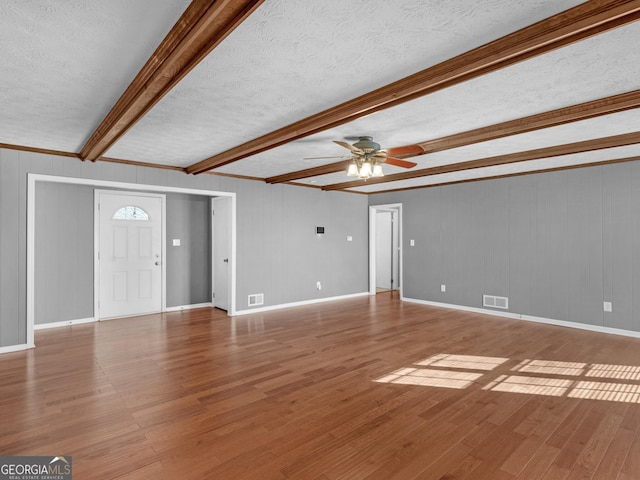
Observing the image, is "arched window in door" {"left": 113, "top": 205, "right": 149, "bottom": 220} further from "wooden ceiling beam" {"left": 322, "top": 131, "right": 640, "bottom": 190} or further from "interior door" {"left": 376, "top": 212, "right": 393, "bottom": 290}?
"interior door" {"left": 376, "top": 212, "right": 393, "bottom": 290}

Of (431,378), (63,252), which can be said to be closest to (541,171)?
(431,378)

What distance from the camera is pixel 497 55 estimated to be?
2.06 meters

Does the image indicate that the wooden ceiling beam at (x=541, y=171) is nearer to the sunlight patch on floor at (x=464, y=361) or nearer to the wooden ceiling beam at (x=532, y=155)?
the wooden ceiling beam at (x=532, y=155)

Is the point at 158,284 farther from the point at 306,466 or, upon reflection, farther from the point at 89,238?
the point at 306,466

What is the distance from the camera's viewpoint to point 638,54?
219 centimetres

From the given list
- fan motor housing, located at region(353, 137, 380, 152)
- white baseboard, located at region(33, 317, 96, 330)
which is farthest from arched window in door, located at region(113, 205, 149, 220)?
fan motor housing, located at region(353, 137, 380, 152)

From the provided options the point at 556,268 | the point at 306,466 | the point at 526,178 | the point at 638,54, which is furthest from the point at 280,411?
the point at 526,178

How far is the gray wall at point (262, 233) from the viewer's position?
422cm

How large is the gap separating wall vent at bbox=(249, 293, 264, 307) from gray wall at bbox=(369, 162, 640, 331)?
3176 mm

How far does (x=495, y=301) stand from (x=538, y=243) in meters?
1.23

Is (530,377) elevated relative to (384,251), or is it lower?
lower

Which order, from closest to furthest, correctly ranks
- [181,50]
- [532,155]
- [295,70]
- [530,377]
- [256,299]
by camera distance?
[181,50], [295,70], [530,377], [532,155], [256,299]

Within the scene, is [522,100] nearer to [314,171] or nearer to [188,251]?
[314,171]

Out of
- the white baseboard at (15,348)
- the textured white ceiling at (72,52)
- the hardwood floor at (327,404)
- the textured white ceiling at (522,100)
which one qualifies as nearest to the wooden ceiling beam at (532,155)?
the textured white ceiling at (522,100)
